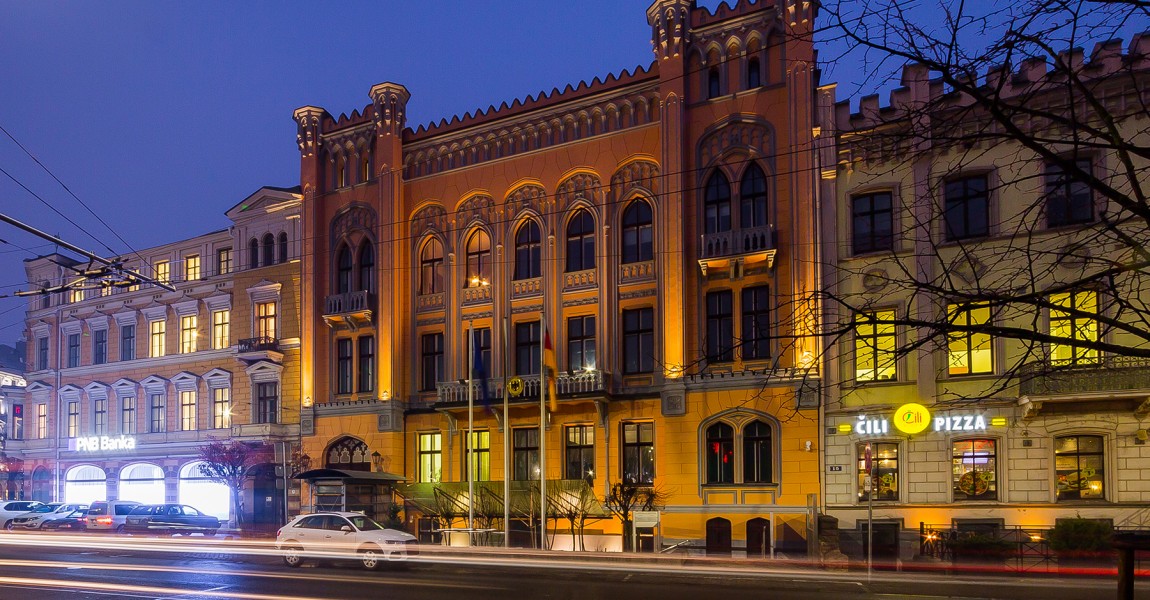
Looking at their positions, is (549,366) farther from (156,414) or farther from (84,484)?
(84,484)

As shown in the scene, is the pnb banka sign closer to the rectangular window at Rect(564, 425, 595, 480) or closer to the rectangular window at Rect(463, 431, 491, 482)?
the rectangular window at Rect(463, 431, 491, 482)

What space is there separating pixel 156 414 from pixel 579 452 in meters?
25.8

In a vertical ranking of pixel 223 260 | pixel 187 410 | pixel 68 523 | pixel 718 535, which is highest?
pixel 223 260

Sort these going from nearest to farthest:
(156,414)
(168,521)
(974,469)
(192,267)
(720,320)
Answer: (974,469), (720,320), (168,521), (192,267), (156,414)

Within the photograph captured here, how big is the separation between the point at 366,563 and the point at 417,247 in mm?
18360

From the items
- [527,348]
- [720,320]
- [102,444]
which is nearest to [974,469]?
[720,320]

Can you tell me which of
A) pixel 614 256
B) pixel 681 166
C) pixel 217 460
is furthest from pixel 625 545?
pixel 217 460

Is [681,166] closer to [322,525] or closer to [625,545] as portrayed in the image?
[625,545]

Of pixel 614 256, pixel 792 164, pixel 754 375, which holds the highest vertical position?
pixel 792 164

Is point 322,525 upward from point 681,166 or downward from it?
downward

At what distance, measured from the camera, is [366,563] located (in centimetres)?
2733

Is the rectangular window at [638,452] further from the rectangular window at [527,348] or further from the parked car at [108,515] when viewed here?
the parked car at [108,515]

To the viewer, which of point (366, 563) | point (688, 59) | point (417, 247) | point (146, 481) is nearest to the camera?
point (366, 563)

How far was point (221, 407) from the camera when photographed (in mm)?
49938
